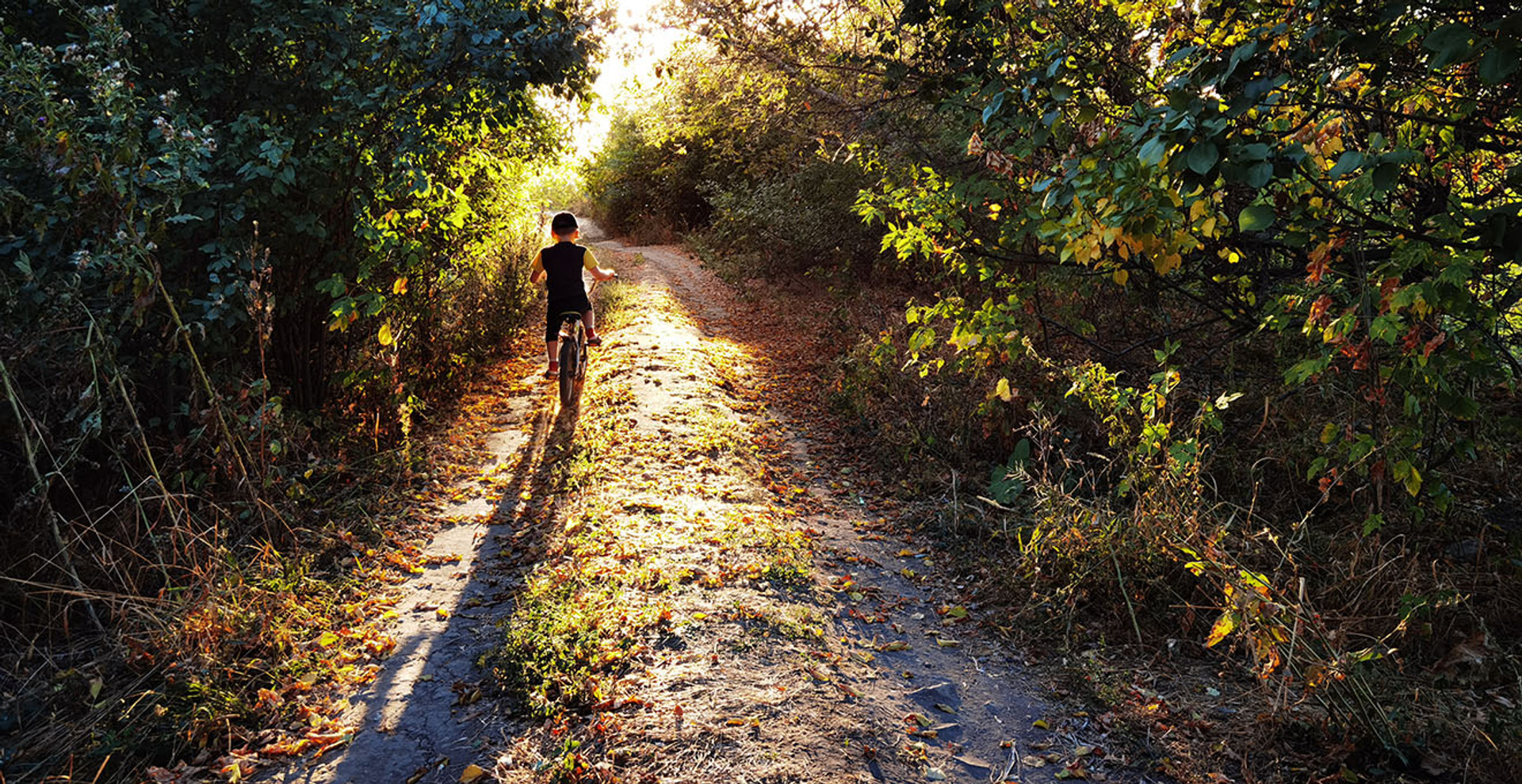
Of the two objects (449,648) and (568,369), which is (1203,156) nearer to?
(449,648)

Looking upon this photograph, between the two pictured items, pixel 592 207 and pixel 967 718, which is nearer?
pixel 967 718

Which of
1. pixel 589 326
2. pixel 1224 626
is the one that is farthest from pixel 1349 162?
pixel 589 326

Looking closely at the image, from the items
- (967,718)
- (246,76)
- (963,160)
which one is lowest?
(967,718)

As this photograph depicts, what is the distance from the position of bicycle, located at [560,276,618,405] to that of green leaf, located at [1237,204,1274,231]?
6.24 m

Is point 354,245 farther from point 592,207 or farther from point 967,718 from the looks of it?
point 592,207

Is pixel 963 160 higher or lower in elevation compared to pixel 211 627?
higher

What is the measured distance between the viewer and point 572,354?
307 inches

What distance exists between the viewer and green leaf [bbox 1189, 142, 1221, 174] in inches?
91.9

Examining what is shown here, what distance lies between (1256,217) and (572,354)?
630 centimetres

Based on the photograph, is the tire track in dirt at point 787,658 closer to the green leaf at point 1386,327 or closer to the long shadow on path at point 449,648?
the long shadow on path at point 449,648

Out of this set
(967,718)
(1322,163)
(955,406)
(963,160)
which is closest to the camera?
(1322,163)

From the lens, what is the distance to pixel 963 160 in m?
7.95

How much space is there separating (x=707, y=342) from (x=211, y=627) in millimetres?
8514

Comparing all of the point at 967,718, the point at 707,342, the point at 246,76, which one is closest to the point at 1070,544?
→ the point at 967,718
